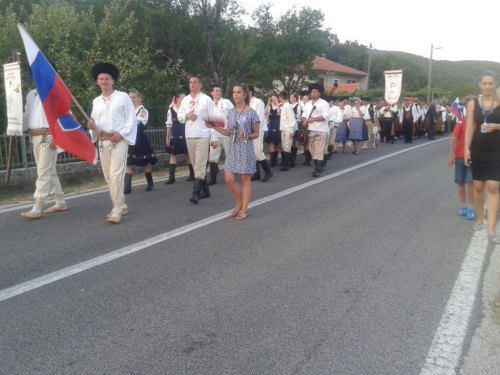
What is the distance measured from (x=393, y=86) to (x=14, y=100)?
2038 centimetres

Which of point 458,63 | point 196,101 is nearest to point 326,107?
point 196,101

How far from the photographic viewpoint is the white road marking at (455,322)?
10.7 ft

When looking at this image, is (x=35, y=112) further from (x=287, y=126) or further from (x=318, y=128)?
(x=287, y=126)

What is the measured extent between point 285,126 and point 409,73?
75.9 meters

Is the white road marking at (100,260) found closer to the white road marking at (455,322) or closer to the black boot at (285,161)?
the white road marking at (455,322)

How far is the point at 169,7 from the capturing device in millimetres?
17438

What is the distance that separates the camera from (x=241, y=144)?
7.21m

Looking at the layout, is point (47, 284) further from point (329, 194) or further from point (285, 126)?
point (285, 126)

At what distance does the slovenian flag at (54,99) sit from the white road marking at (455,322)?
499cm

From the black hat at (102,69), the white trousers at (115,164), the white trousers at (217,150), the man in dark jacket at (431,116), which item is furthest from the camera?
the man in dark jacket at (431,116)

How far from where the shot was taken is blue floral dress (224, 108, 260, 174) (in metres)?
7.09

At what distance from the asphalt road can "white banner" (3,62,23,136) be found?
127 cm

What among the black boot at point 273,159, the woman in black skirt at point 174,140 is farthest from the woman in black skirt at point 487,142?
the black boot at point 273,159

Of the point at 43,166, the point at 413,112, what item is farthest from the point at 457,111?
the point at 413,112
